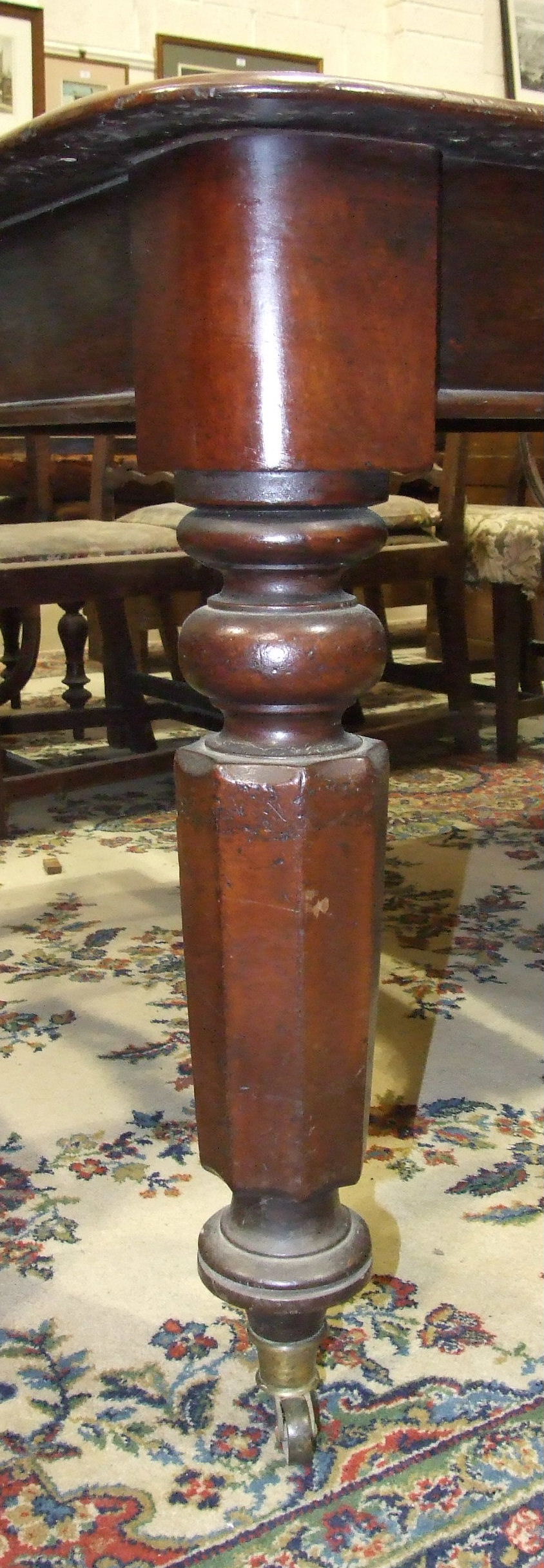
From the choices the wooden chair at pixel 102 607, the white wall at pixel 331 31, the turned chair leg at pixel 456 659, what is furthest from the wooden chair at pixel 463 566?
the white wall at pixel 331 31

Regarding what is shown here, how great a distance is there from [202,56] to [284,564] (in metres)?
4.53

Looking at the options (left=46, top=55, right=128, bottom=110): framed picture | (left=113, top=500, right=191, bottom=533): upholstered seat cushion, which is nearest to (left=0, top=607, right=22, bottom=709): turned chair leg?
(left=113, top=500, right=191, bottom=533): upholstered seat cushion

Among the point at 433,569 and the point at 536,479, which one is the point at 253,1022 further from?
the point at 536,479

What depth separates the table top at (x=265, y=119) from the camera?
593mm

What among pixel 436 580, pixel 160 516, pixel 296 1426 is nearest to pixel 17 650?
pixel 160 516

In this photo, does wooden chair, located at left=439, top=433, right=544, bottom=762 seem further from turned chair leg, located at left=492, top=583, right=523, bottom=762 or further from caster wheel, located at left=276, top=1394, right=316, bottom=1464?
caster wheel, located at left=276, top=1394, right=316, bottom=1464

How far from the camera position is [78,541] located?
257cm

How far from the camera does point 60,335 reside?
871 mm

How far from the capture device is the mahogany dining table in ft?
2.06

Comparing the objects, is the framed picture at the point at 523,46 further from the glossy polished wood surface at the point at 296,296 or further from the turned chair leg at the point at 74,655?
the glossy polished wood surface at the point at 296,296

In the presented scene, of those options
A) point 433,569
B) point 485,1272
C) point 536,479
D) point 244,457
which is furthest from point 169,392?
point 536,479

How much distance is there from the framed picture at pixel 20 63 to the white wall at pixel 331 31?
2.8 inches

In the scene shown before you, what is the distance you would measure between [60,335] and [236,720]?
0.33m

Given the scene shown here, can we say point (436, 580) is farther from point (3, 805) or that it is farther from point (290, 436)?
point (290, 436)
